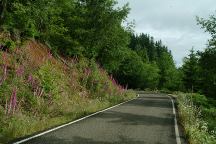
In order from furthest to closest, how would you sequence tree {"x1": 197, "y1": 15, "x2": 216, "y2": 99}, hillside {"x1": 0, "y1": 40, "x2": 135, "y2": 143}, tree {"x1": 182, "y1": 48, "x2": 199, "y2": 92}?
1. tree {"x1": 182, "y1": 48, "x2": 199, "y2": 92}
2. tree {"x1": 197, "y1": 15, "x2": 216, "y2": 99}
3. hillside {"x1": 0, "y1": 40, "x2": 135, "y2": 143}

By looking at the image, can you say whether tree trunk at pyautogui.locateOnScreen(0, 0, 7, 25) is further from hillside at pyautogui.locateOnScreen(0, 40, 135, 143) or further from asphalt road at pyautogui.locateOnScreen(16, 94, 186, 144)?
asphalt road at pyautogui.locateOnScreen(16, 94, 186, 144)

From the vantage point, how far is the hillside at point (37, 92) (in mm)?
13945

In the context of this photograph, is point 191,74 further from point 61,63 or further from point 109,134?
point 109,134

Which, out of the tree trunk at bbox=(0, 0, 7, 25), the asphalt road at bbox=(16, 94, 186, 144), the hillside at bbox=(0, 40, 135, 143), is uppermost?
the tree trunk at bbox=(0, 0, 7, 25)

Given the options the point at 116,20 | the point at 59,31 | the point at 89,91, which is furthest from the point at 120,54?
the point at 89,91

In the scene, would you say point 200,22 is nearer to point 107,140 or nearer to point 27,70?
point 27,70

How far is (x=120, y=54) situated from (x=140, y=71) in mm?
67499

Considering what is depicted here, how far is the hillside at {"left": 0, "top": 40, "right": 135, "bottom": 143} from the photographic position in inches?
549

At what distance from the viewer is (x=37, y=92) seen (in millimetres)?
18469

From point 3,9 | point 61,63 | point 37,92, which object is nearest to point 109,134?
point 37,92

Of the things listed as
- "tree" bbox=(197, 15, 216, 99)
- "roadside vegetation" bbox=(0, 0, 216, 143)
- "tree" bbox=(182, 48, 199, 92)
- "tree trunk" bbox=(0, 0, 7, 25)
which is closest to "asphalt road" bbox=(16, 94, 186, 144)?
"roadside vegetation" bbox=(0, 0, 216, 143)

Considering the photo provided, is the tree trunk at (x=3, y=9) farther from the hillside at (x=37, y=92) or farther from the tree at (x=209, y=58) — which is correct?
the tree at (x=209, y=58)

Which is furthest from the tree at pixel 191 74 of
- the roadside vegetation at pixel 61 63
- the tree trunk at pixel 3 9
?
the tree trunk at pixel 3 9

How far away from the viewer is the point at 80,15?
38.4m
